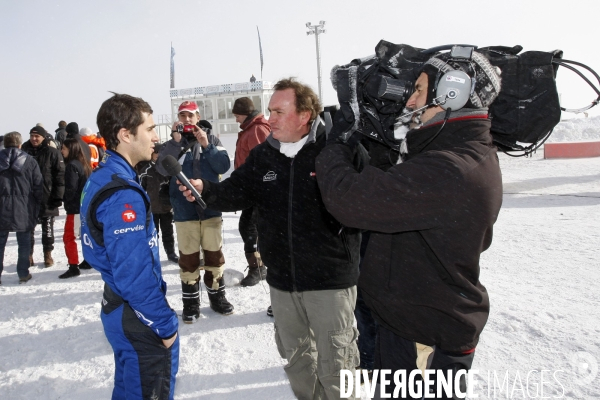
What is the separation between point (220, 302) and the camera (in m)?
4.44

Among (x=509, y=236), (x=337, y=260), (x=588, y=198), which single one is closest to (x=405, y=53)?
(x=337, y=260)

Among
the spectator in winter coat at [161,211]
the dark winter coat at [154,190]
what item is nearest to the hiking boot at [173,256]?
the spectator in winter coat at [161,211]

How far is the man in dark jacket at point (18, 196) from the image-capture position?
18.4 feet

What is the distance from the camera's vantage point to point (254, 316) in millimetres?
4387

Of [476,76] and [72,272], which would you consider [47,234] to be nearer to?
[72,272]

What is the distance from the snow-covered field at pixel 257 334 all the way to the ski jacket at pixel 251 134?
5.37 feet

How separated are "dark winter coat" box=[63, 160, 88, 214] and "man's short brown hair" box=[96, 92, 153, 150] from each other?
431 cm

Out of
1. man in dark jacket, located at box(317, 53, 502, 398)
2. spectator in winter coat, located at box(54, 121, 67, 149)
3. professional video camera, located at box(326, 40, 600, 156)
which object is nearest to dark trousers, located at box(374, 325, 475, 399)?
man in dark jacket, located at box(317, 53, 502, 398)

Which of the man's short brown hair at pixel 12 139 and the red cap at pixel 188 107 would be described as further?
the man's short brown hair at pixel 12 139

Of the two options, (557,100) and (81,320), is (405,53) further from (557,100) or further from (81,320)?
(81,320)

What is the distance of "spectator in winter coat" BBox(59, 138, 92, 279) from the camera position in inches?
233

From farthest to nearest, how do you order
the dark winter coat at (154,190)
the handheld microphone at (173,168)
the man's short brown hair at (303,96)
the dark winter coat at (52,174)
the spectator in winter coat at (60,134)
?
1. the spectator in winter coat at (60,134)
2. the dark winter coat at (52,174)
3. the dark winter coat at (154,190)
4. the man's short brown hair at (303,96)
5. the handheld microphone at (173,168)

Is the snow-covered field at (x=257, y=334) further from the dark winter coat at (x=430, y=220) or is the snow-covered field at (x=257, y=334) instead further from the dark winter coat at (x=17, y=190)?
the dark winter coat at (x=430, y=220)

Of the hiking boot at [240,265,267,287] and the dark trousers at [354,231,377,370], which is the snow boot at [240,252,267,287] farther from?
the dark trousers at [354,231,377,370]
